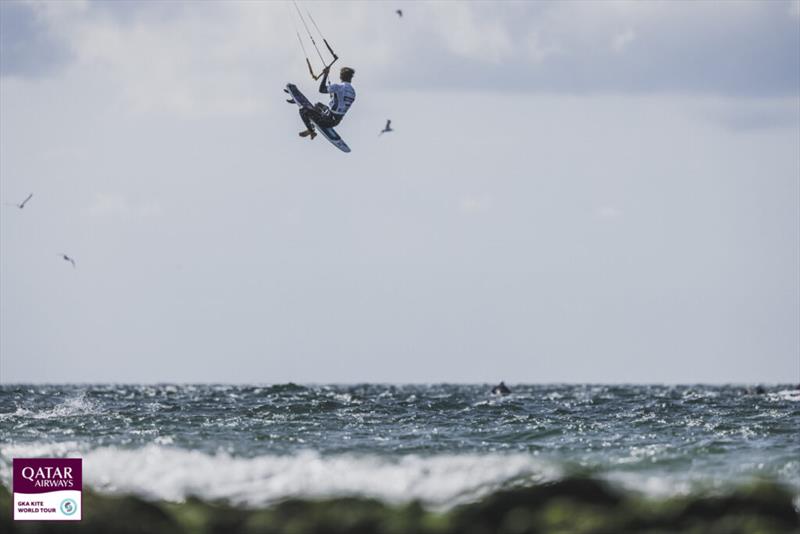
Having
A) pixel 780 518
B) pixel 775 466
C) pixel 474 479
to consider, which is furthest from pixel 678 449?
pixel 780 518

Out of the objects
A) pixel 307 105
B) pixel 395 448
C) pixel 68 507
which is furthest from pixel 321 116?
pixel 68 507

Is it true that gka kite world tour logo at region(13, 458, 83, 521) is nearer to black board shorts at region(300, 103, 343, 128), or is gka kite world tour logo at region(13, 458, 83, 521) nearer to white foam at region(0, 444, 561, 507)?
white foam at region(0, 444, 561, 507)

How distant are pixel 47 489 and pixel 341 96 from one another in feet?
35.0

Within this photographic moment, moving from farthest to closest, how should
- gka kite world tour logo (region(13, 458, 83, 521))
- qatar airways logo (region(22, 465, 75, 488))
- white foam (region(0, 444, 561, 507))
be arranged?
qatar airways logo (region(22, 465, 75, 488))
white foam (region(0, 444, 561, 507))
gka kite world tour logo (region(13, 458, 83, 521))

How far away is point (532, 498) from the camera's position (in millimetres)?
14320

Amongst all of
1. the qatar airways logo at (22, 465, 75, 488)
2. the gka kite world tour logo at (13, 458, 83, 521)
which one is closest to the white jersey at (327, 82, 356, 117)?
the gka kite world tour logo at (13, 458, 83, 521)

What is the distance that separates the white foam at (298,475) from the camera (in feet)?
53.9

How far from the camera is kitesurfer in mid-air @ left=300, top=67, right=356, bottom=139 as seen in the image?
2438 cm

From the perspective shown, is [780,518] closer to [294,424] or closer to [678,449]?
[678,449]

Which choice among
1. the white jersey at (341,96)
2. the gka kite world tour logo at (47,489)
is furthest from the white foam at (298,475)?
the white jersey at (341,96)

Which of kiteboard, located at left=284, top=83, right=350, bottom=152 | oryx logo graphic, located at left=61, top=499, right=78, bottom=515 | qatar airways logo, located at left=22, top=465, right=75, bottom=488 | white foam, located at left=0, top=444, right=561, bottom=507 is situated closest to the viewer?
oryx logo graphic, located at left=61, top=499, right=78, bottom=515

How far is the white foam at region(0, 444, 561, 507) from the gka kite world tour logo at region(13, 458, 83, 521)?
65 cm

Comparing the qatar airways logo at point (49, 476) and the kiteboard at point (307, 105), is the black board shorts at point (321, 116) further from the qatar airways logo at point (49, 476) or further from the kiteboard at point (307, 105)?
the qatar airways logo at point (49, 476)

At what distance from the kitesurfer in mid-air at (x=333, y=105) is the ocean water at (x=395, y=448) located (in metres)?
6.44
